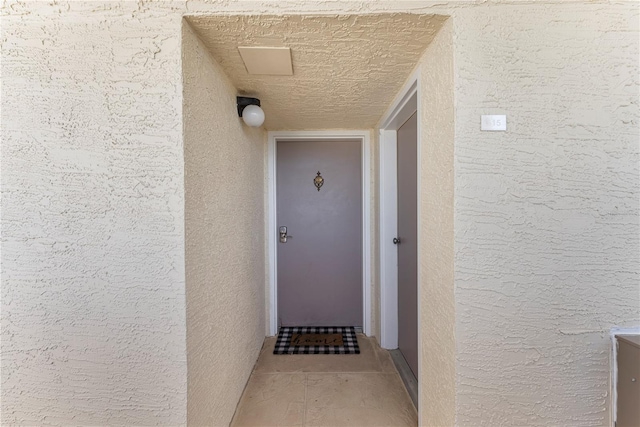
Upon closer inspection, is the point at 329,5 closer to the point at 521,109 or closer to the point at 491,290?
the point at 521,109

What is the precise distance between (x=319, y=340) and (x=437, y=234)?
1.60 metres

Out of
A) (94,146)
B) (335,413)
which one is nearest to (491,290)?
(335,413)

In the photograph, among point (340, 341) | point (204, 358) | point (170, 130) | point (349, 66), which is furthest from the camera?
point (340, 341)

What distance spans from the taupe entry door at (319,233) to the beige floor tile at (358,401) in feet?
2.32

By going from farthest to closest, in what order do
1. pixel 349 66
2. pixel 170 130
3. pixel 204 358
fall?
pixel 349 66, pixel 204 358, pixel 170 130

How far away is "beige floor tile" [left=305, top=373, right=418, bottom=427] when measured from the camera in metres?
1.42

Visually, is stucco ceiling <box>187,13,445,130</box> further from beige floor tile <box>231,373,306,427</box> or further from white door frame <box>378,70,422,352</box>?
beige floor tile <box>231,373,306,427</box>

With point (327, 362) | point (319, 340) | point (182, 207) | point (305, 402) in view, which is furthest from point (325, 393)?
point (182, 207)

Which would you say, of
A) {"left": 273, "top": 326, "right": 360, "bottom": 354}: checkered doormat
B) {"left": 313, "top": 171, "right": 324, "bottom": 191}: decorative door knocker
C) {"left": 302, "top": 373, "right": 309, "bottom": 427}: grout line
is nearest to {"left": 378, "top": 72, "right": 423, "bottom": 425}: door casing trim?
{"left": 273, "top": 326, "right": 360, "bottom": 354}: checkered doormat

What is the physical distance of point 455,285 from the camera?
3.17 ft

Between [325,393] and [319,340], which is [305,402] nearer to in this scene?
[325,393]

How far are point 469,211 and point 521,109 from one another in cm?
42

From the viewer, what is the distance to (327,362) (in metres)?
1.92

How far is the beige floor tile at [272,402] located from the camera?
4.67ft
